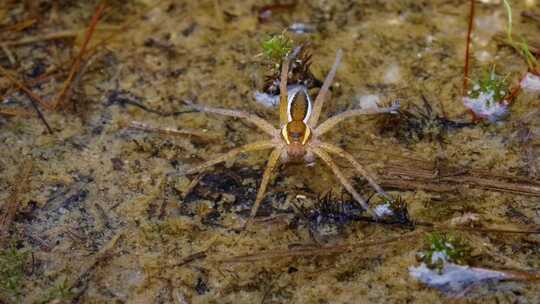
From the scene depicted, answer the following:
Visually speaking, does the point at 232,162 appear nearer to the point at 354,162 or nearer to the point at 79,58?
the point at 354,162

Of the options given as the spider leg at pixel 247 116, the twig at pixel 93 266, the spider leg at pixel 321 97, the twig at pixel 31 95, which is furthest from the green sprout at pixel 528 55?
the twig at pixel 31 95

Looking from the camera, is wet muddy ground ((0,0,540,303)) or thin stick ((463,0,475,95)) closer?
wet muddy ground ((0,0,540,303))

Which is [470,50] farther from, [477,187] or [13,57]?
[13,57]

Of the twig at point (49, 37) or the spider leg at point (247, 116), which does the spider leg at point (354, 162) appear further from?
the twig at point (49, 37)

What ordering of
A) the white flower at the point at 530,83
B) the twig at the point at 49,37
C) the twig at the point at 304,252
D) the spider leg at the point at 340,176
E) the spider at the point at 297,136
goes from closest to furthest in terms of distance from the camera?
the twig at the point at 304,252 → the spider leg at the point at 340,176 → the spider at the point at 297,136 → the white flower at the point at 530,83 → the twig at the point at 49,37

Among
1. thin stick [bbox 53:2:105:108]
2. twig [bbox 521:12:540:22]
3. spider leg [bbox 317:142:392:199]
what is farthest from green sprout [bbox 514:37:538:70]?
thin stick [bbox 53:2:105:108]

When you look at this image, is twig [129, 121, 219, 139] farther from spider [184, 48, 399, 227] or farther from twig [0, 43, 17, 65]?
twig [0, 43, 17, 65]

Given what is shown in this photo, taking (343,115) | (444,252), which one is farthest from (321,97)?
(444,252)
